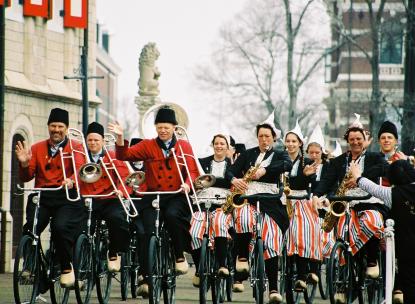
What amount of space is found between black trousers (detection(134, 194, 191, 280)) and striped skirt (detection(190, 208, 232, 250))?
537 mm

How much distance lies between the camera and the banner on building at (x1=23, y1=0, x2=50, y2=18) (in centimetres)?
3541

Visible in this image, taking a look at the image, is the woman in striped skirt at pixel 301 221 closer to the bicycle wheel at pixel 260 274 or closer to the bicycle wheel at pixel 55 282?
the bicycle wheel at pixel 260 274

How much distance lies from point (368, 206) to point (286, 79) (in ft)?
135

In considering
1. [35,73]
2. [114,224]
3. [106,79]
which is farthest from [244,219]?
[106,79]

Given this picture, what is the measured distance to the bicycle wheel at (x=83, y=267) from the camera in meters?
16.7

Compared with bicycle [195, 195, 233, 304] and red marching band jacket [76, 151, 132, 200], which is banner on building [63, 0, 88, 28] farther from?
bicycle [195, 195, 233, 304]

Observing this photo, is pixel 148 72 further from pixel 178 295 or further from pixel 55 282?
pixel 55 282

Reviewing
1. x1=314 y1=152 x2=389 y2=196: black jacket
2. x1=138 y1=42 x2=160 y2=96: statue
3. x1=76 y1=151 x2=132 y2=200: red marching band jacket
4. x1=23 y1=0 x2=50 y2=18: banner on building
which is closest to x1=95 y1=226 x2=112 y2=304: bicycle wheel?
x1=76 y1=151 x2=132 y2=200: red marching band jacket

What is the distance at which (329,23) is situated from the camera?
55812 mm

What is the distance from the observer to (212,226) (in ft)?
58.5

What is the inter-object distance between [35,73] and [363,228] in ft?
67.4

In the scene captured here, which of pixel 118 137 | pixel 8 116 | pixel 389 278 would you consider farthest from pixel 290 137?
pixel 8 116

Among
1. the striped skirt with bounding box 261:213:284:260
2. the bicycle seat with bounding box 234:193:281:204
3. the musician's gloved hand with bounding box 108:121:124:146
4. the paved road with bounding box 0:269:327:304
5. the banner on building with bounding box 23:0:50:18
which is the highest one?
the banner on building with bounding box 23:0:50:18

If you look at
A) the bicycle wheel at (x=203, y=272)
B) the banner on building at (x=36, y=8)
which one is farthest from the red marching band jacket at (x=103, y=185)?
the banner on building at (x=36, y=8)
